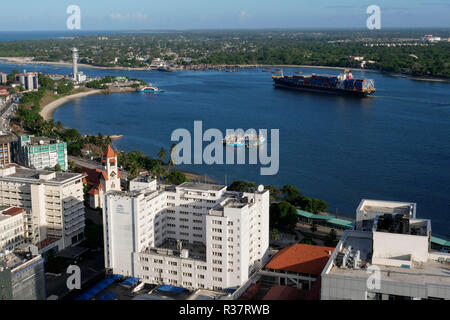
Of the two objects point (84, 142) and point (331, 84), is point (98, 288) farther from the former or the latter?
point (331, 84)

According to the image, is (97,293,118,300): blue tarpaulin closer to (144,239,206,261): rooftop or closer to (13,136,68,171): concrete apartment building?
(144,239,206,261): rooftop

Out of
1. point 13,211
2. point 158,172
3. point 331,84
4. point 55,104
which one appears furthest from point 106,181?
point 331,84

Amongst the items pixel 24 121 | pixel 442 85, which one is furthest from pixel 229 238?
pixel 442 85

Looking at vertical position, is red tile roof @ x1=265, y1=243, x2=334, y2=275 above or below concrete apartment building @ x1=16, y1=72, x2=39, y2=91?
below

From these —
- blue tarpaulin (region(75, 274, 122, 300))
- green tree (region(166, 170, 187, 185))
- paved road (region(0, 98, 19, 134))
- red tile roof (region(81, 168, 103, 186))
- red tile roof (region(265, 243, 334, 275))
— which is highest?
paved road (region(0, 98, 19, 134))

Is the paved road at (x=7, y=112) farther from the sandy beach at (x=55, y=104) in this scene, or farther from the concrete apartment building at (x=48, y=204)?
the concrete apartment building at (x=48, y=204)

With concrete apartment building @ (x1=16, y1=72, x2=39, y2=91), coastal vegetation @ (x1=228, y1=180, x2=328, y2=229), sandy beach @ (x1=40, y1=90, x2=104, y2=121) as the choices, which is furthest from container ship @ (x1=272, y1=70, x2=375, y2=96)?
coastal vegetation @ (x1=228, y1=180, x2=328, y2=229)
